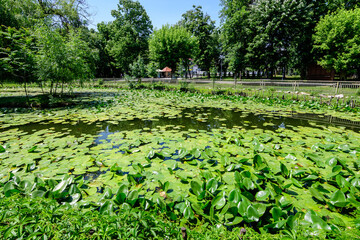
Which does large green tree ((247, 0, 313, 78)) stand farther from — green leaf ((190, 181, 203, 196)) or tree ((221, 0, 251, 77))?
green leaf ((190, 181, 203, 196))

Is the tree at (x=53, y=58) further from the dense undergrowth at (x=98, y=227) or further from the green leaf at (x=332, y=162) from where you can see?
the green leaf at (x=332, y=162)

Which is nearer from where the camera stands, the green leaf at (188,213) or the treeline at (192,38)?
the green leaf at (188,213)

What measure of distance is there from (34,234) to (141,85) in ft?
66.7

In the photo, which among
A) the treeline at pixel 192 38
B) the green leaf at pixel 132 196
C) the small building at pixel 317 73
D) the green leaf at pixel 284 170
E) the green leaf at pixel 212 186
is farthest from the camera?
the small building at pixel 317 73

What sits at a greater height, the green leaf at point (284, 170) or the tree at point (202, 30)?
the tree at point (202, 30)

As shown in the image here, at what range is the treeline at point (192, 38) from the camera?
938 centimetres

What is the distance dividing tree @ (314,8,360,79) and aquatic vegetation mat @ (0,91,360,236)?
69.2 ft

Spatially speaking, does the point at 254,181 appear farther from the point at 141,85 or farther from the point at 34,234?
the point at 141,85

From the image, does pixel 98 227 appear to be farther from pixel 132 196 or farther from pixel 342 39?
pixel 342 39

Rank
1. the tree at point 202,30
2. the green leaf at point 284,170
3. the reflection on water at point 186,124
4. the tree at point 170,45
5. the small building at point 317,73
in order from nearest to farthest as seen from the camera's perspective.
→ 1. the green leaf at point 284,170
2. the reflection on water at point 186,124
3. the tree at point 170,45
4. the small building at point 317,73
5. the tree at point 202,30

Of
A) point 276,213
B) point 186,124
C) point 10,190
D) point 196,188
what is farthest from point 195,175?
point 186,124

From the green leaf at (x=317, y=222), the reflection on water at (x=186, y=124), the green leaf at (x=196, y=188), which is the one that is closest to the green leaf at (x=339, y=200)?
the green leaf at (x=317, y=222)

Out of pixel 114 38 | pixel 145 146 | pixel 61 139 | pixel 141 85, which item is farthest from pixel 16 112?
pixel 114 38

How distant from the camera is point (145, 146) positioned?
12.5ft
